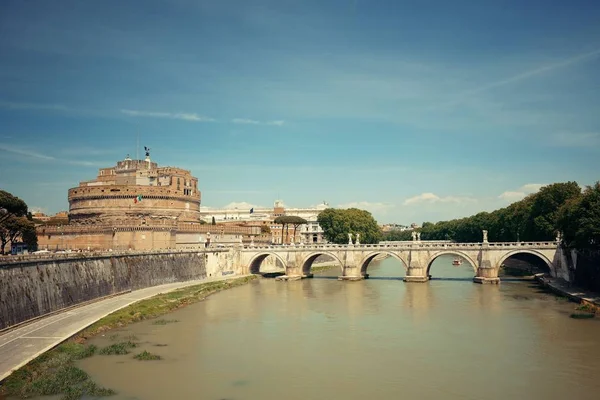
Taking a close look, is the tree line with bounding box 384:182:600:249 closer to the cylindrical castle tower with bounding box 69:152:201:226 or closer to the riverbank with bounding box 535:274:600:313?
the riverbank with bounding box 535:274:600:313

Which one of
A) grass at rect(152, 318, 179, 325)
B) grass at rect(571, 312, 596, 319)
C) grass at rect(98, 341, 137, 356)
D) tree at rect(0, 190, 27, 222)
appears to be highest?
tree at rect(0, 190, 27, 222)

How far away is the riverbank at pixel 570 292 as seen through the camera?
131ft

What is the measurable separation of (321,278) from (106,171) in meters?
43.1

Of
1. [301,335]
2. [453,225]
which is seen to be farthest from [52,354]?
[453,225]

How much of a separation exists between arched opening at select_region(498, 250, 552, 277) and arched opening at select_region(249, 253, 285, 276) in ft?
96.6

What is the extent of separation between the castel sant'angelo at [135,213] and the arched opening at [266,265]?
5477 millimetres

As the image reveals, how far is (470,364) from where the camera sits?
2711 centimetres

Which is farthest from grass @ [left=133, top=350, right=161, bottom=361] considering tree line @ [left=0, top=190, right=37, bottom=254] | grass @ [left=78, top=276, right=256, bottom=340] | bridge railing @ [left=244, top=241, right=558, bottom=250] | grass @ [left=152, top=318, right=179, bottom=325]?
bridge railing @ [left=244, top=241, right=558, bottom=250]

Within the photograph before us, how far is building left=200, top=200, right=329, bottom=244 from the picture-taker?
126125mm

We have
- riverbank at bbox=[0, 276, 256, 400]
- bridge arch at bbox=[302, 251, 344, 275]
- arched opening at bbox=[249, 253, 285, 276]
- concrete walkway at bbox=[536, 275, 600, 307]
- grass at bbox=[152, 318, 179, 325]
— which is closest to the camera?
riverbank at bbox=[0, 276, 256, 400]

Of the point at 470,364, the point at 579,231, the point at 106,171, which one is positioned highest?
the point at 106,171

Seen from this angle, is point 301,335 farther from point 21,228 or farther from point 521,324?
point 21,228

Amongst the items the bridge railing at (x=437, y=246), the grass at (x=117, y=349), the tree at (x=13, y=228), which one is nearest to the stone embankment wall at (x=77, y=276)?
the grass at (x=117, y=349)

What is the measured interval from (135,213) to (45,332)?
167 feet
